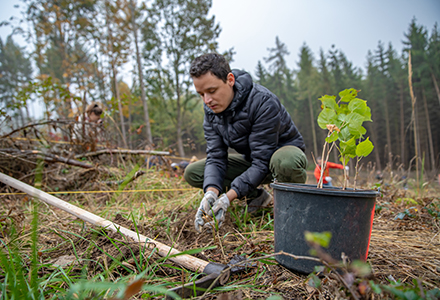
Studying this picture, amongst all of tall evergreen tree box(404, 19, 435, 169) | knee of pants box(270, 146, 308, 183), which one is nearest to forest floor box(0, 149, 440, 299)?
knee of pants box(270, 146, 308, 183)

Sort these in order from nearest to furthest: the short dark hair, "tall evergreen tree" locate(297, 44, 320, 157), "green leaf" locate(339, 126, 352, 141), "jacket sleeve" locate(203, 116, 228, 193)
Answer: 1. "green leaf" locate(339, 126, 352, 141)
2. the short dark hair
3. "jacket sleeve" locate(203, 116, 228, 193)
4. "tall evergreen tree" locate(297, 44, 320, 157)

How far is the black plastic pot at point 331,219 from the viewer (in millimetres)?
945

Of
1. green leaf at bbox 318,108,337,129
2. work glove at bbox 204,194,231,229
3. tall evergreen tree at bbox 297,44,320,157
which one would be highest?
tall evergreen tree at bbox 297,44,320,157

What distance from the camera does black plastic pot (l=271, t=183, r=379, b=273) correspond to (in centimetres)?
94

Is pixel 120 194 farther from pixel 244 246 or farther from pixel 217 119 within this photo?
pixel 244 246

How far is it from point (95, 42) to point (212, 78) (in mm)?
8285

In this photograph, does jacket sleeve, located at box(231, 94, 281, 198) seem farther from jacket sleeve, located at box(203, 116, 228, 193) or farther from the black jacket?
jacket sleeve, located at box(203, 116, 228, 193)

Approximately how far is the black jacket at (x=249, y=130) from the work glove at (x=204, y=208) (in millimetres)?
146

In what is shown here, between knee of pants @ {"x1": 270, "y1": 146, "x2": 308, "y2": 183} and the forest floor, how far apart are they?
355 millimetres

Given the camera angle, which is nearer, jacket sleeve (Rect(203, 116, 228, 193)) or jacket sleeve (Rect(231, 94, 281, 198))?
jacket sleeve (Rect(231, 94, 281, 198))

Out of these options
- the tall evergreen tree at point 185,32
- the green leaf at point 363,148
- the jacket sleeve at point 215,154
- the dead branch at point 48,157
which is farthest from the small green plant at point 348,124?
the tall evergreen tree at point 185,32

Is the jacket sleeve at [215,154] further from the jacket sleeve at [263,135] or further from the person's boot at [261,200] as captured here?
the person's boot at [261,200]

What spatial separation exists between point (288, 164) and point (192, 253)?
1.06 m

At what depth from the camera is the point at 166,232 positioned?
1.54 meters
